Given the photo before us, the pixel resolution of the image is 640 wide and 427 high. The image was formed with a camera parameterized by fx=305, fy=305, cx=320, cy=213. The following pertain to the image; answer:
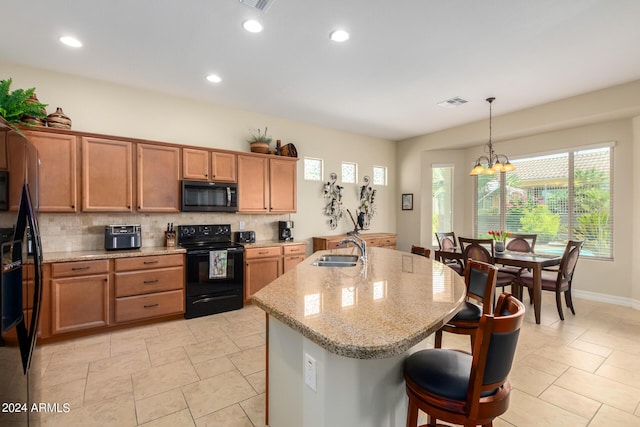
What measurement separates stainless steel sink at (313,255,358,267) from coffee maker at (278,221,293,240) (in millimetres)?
2048

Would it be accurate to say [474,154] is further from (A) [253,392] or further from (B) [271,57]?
(A) [253,392]

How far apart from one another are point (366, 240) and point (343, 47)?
11.8ft

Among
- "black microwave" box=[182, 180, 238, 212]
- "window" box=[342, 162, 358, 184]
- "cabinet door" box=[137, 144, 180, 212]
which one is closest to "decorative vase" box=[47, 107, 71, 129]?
"cabinet door" box=[137, 144, 180, 212]

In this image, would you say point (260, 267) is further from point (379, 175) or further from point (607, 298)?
point (607, 298)

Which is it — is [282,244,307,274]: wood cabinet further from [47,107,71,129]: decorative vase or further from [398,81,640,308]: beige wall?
[398,81,640,308]: beige wall

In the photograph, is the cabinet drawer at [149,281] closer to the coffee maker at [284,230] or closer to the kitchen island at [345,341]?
the coffee maker at [284,230]

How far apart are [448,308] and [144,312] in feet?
11.3

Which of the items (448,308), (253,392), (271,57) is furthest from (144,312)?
(448,308)

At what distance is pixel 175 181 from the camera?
3.95 metres

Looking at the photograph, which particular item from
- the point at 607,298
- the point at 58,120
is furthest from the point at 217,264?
the point at 607,298

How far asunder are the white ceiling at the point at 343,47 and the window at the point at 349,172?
5.99 feet

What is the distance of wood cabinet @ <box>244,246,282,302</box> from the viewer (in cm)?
429

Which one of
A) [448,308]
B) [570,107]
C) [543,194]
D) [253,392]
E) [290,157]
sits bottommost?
[253,392]

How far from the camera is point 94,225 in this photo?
12.1 feet
